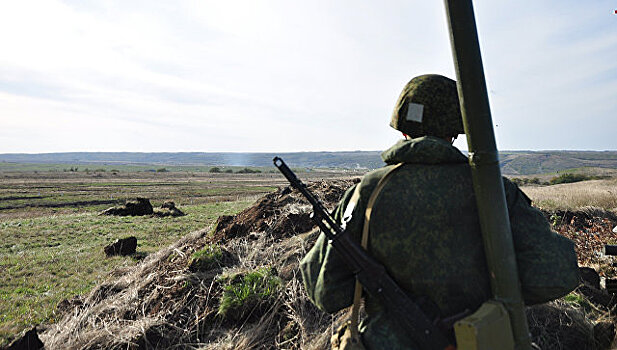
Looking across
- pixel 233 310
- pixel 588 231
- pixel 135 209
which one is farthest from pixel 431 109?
pixel 135 209

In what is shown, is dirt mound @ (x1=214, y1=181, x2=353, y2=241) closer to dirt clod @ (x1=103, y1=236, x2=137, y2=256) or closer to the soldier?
the soldier

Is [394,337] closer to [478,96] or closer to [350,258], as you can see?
[350,258]

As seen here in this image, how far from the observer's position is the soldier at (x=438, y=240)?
1.80 meters

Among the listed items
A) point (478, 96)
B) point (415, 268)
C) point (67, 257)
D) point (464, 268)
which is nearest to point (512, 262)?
point (464, 268)

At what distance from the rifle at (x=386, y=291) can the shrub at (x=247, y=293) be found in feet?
8.57

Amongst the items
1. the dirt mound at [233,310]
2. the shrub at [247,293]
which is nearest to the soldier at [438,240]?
the dirt mound at [233,310]

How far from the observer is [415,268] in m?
1.84

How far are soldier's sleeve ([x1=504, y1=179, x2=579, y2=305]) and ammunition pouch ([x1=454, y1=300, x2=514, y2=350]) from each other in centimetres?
26

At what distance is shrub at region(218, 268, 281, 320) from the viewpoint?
4223mm

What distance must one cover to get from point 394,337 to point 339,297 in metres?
0.33

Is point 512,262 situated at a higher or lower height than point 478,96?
lower

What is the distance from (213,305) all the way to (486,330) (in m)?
3.58

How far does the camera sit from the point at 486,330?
1538 millimetres

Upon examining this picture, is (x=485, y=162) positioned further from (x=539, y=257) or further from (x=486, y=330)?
(x=486, y=330)
